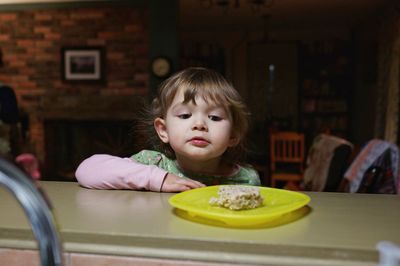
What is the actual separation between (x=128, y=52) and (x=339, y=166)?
2.26 metres

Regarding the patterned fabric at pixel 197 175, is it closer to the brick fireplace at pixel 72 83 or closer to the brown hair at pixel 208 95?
the brown hair at pixel 208 95

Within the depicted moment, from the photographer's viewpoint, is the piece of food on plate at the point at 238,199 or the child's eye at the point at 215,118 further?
the child's eye at the point at 215,118

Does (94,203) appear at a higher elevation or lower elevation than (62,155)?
higher

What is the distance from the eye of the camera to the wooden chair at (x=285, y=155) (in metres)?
4.76

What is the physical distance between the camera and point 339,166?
109 inches

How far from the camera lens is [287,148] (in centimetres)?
516

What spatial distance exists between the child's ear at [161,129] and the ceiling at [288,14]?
386cm

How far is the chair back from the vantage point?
4.92 metres

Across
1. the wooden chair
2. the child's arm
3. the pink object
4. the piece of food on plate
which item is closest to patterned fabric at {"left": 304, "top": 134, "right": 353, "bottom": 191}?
the wooden chair

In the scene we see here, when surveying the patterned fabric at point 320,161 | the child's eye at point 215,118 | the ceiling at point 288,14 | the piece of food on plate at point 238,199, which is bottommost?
the patterned fabric at point 320,161

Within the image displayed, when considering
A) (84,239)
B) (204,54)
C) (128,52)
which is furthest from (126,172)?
(204,54)

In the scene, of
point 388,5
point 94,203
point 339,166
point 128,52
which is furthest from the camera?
point 388,5

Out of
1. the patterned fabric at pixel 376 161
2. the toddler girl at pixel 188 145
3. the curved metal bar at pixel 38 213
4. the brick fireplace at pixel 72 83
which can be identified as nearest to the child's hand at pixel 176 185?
the toddler girl at pixel 188 145

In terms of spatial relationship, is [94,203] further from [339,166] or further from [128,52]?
[128,52]
